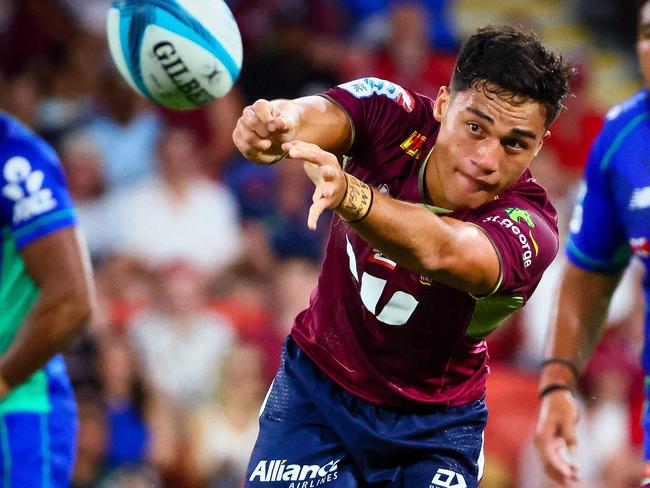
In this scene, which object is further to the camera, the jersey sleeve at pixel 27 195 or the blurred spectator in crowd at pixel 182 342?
the blurred spectator in crowd at pixel 182 342

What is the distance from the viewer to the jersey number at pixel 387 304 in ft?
10.8

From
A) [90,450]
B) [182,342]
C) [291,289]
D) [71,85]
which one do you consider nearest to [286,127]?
[90,450]

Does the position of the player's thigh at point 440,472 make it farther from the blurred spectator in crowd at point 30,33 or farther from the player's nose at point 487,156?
the blurred spectator in crowd at point 30,33

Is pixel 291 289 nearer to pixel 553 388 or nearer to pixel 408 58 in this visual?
pixel 408 58

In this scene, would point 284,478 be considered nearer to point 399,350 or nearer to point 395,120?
point 399,350

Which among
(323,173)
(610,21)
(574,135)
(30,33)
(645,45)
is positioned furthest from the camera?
(610,21)

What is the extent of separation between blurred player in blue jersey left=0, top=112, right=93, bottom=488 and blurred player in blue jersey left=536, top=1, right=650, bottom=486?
5.49 ft

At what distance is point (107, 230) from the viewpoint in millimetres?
7445

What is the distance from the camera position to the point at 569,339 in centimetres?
436

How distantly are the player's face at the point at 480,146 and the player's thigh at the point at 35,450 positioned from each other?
1584 millimetres

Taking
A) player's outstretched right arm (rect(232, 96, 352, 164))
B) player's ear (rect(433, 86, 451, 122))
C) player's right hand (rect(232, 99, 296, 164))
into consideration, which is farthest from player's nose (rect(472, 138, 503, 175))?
player's right hand (rect(232, 99, 296, 164))

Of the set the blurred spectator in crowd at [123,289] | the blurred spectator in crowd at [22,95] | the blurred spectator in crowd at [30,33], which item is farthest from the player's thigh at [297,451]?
the blurred spectator in crowd at [30,33]

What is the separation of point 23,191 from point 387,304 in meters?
1.35

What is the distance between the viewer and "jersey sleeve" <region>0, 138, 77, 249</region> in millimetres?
3859
